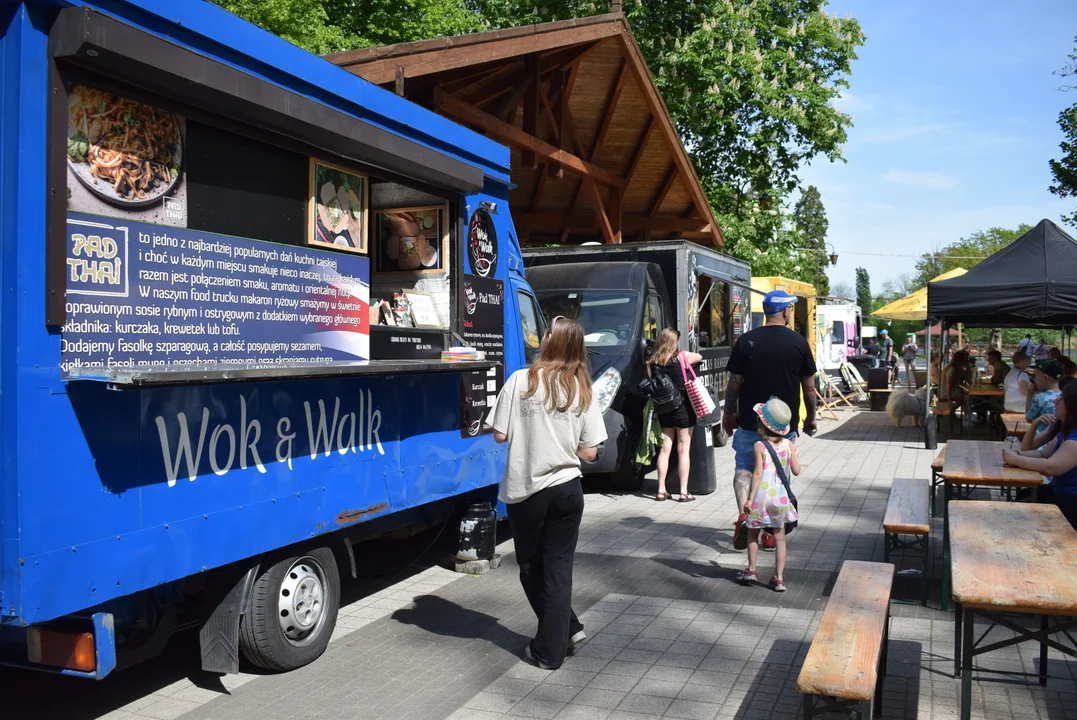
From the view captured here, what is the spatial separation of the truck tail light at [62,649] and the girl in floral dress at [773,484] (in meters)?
4.22

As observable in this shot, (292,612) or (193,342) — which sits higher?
(193,342)

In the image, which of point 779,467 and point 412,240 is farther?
point 412,240

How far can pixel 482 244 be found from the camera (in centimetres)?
703

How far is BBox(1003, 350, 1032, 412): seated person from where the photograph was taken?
523 inches

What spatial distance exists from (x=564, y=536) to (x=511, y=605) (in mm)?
1490

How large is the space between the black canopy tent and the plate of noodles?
468 inches

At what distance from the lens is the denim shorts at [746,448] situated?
6.98 metres

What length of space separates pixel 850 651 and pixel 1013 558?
93 cm

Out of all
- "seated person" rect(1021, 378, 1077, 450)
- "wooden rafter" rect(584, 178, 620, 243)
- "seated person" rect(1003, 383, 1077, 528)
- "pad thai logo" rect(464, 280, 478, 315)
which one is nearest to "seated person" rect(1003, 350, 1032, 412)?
"seated person" rect(1021, 378, 1077, 450)

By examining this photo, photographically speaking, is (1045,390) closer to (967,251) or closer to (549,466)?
(549,466)

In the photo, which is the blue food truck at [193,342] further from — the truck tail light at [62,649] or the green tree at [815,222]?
the green tree at [815,222]

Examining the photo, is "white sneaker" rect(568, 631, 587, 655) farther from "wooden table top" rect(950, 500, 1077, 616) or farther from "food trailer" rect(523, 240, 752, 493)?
"food trailer" rect(523, 240, 752, 493)

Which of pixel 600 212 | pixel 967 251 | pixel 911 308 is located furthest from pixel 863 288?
pixel 600 212

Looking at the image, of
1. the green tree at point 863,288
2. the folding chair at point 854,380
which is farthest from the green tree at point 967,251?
the folding chair at point 854,380
